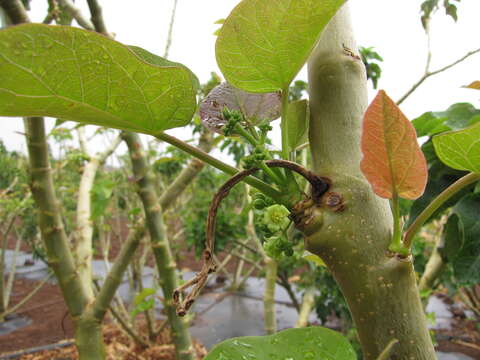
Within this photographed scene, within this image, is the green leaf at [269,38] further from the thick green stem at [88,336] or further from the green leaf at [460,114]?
the thick green stem at [88,336]

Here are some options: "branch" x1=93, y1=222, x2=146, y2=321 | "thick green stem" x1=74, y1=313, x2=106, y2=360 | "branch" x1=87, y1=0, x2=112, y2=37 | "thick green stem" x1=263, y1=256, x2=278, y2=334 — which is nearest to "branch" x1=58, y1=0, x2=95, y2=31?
"branch" x1=87, y1=0, x2=112, y2=37

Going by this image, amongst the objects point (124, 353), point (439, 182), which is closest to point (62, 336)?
point (124, 353)

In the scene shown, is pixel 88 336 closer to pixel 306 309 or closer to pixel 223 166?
pixel 223 166

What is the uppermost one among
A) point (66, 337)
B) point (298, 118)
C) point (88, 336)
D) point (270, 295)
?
point (298, 118)

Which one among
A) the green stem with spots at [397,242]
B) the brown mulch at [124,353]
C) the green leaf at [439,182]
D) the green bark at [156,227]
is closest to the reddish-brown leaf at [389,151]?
the green stem with spots at [397,242]

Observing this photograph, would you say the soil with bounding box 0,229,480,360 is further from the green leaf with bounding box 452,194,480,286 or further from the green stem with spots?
the green stem with spots
